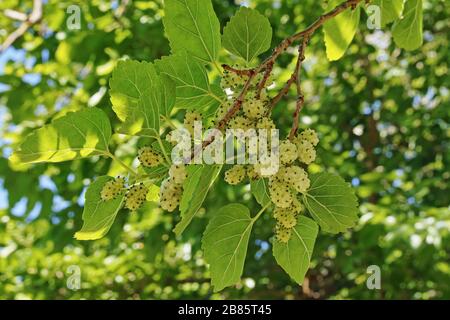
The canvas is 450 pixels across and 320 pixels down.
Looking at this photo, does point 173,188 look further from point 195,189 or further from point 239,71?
point 239,71

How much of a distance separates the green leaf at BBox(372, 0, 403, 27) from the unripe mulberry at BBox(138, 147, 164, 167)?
464 millimetres

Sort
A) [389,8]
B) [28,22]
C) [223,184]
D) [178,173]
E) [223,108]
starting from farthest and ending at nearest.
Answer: [28,22] → [223,184] → [389,8] → [223,108] → [178,173]

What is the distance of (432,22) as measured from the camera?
8.52 feet

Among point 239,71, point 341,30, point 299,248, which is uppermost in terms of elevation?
point 341,30

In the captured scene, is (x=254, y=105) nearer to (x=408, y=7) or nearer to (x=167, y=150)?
(x=167, y=150)

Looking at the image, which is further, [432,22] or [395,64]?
[395,64]

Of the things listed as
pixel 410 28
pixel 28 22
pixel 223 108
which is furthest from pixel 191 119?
pixel 28 22

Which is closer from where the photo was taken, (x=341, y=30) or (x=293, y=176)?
(x=293, y=176)

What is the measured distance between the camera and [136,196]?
2.01 ft

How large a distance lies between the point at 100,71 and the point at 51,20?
34 centimetres

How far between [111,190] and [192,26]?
23 cm

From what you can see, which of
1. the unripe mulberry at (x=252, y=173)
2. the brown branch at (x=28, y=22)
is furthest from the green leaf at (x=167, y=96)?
the brown branch at (x=28, y=22)

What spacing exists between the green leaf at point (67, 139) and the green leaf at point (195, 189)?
0.35 feet
